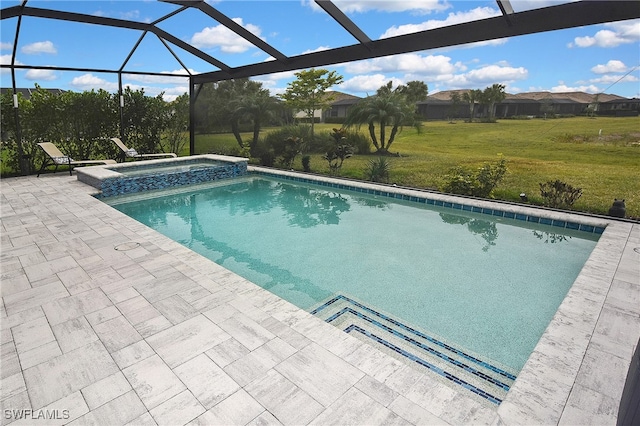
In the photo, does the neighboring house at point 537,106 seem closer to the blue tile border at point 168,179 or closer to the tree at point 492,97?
the tree at point 492,97

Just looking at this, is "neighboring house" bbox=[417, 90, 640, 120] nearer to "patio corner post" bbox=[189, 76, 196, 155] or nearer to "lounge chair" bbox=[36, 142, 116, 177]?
"patio corner post" bbox=[189, 76, 196, 155]

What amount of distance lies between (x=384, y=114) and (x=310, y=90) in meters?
3.82

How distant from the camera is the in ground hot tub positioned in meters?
8.06

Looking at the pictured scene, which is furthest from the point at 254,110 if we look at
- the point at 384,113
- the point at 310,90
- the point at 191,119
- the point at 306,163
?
the point at 384,113

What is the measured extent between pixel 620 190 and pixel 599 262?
3.12 metres

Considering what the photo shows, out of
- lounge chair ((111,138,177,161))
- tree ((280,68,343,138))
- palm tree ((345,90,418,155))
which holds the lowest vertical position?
lounge chair ((111,138,177,161))

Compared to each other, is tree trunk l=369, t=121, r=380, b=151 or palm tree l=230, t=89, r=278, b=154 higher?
palm tree l=230, t=89, r=278, b=154

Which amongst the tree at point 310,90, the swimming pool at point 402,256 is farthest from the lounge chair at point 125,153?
the tree at point 310,90

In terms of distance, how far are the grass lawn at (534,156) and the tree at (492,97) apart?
0.99 ft

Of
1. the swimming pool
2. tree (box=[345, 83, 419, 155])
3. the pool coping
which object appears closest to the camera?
the pool coping

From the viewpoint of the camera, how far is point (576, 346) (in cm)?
268

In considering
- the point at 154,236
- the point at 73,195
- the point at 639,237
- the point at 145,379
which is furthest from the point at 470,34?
the point at 73,195

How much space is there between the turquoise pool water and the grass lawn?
129cm

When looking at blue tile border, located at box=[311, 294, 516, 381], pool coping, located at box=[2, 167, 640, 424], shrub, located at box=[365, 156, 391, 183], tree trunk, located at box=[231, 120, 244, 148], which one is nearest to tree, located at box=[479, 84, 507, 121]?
shrub, located at box=[365, 156, 391, 183]
